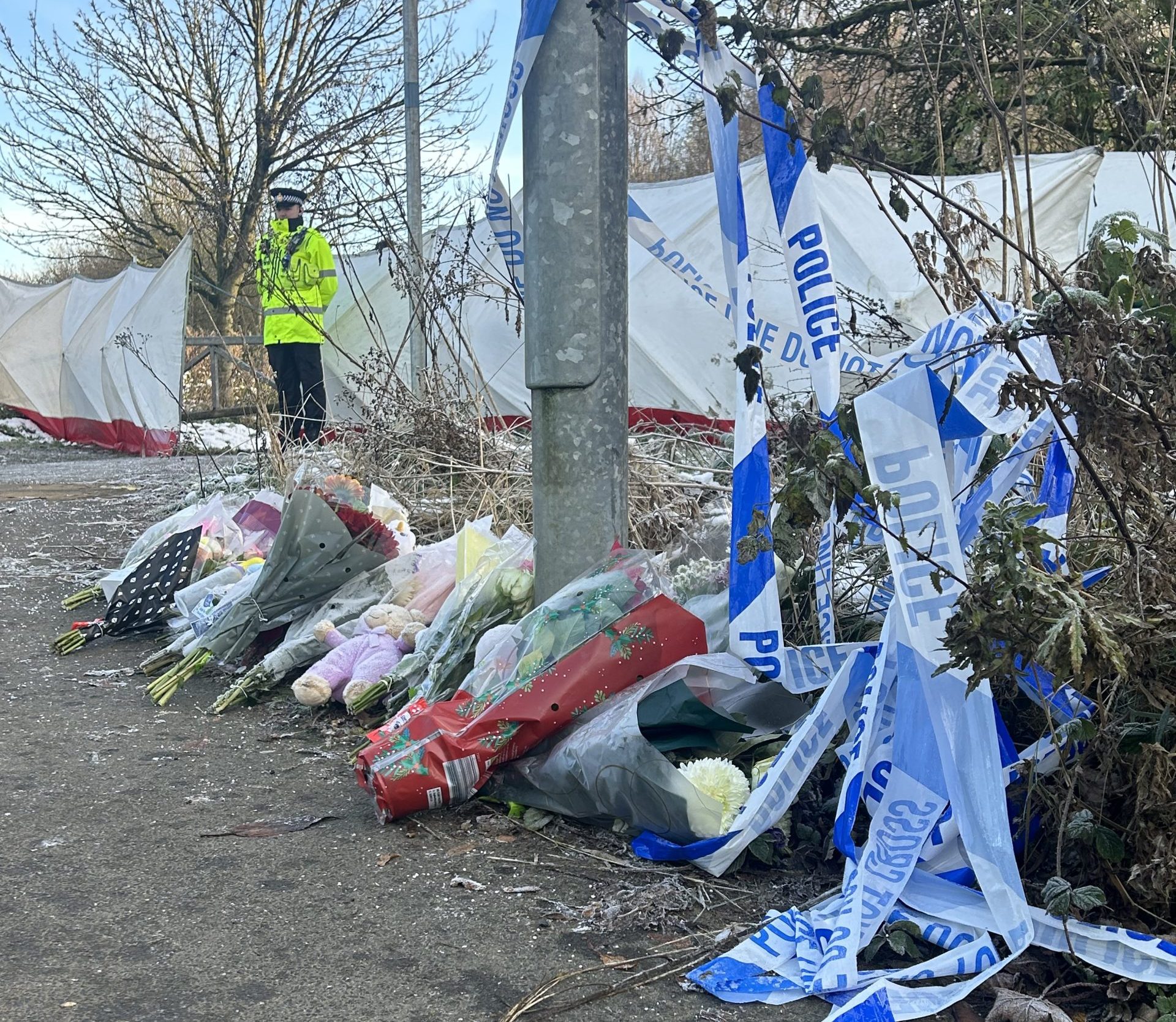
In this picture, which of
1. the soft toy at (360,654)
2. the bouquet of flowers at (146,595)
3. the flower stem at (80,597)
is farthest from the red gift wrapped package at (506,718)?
the flower stem at (80,597)

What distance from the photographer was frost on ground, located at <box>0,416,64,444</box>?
628 inches

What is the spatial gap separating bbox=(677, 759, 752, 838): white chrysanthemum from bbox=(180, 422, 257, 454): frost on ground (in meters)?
8.90

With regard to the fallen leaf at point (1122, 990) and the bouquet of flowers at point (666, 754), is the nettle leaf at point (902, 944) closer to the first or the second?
the fallen leaf at point (1122, 990)

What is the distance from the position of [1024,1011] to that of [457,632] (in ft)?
6.57

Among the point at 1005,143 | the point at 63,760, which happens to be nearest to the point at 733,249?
the point at 1005,143

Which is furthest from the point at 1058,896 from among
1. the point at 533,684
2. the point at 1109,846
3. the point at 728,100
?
the point at 728,100

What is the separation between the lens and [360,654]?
3.67 meters

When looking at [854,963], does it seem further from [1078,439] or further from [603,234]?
[603,234]

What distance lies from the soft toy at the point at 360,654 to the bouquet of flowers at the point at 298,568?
0.94 ft

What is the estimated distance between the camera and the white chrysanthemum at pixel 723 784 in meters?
2.47

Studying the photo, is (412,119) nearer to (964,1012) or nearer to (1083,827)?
(1083,827)

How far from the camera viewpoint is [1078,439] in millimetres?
2033

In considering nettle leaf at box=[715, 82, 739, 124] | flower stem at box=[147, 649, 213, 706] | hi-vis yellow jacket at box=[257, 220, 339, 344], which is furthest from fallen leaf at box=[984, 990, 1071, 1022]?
hi-vis yellow jacket at box=[257, 220, 339, 344]

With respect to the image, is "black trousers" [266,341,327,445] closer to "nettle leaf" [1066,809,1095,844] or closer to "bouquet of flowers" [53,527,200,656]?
"bouquet of flowers" [53,527,200,656]
